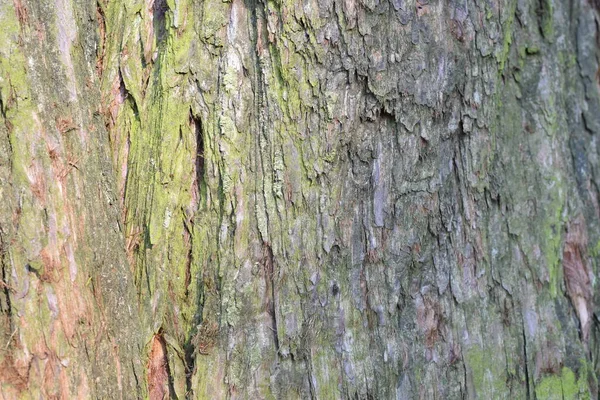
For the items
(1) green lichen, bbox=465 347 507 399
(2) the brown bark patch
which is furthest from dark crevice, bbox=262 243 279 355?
(2) the brown bark patch

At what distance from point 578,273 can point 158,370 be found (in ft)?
4.91

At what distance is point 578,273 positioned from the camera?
7.81 ft

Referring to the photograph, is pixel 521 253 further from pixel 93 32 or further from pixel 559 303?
pixel 93 32

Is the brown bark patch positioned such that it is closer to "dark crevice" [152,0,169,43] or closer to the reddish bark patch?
the reddish bark patch

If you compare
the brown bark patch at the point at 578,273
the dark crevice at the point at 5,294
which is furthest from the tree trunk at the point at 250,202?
the brown bark patch at the point at 578,273

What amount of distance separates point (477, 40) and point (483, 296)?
0.82 metres

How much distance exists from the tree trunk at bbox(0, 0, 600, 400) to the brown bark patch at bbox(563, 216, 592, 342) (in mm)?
345

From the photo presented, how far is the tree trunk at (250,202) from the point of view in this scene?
1701mm

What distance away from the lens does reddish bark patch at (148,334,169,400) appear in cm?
189

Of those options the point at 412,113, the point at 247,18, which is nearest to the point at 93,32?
the point at 247,18

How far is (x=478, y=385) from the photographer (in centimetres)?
208

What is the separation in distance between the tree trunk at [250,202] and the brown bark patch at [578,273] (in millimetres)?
345

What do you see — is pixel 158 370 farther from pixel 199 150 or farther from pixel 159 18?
pixel 159 18

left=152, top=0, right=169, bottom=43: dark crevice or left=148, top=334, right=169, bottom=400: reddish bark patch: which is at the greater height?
left=152, top=0, right=169, bottom=43: dark crevice
